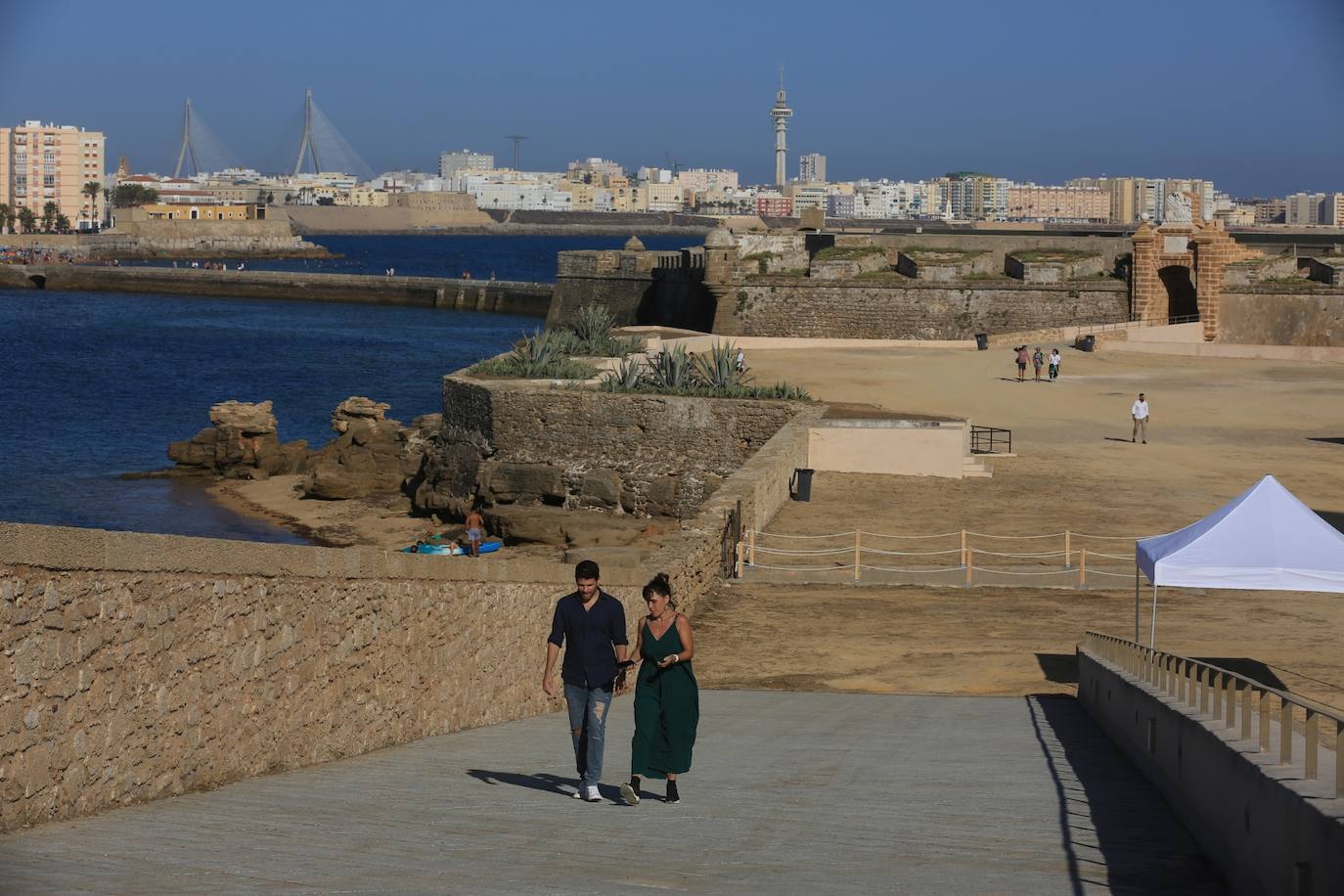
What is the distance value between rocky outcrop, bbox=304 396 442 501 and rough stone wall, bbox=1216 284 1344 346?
24445mm

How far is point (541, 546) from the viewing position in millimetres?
24297

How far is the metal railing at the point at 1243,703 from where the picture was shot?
5.30 metres

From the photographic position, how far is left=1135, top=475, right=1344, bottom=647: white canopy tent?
435 inches

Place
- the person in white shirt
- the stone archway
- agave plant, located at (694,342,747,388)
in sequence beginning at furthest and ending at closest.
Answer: the stone archway < agave plant, located at (694,342,747,388) < the person in white shirt

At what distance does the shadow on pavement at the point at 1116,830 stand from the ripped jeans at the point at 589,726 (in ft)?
6.68

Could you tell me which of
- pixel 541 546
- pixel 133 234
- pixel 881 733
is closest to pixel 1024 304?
pixel 541 546

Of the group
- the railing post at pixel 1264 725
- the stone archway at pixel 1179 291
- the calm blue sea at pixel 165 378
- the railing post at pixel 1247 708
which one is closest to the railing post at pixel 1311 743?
the railing post at pixel 1264 725

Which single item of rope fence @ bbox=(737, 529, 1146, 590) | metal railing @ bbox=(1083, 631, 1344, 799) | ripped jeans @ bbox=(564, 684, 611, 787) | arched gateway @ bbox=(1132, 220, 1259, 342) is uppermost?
arched gateway @ bbox=(1132, 220, 1259, 342)

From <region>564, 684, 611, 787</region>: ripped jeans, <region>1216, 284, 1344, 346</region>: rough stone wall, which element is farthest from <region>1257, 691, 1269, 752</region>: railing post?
<region>1216, 284, 1344, 346</region>: rough stone wall

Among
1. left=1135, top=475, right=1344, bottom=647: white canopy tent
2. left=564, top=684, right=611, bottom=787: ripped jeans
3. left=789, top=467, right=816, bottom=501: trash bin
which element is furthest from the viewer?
left=789, top=467, right=816, bottom=501: trash bin

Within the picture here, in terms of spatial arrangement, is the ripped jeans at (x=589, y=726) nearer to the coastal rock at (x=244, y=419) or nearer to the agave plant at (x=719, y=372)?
the agave plant at (x=719, y=372)

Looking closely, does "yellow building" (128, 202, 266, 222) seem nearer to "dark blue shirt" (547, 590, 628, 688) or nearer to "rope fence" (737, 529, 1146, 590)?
"rope fence" (737, 529, 1146, 590)

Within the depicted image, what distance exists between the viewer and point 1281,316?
46438 millimetres

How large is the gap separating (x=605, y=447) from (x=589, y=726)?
19581mm
